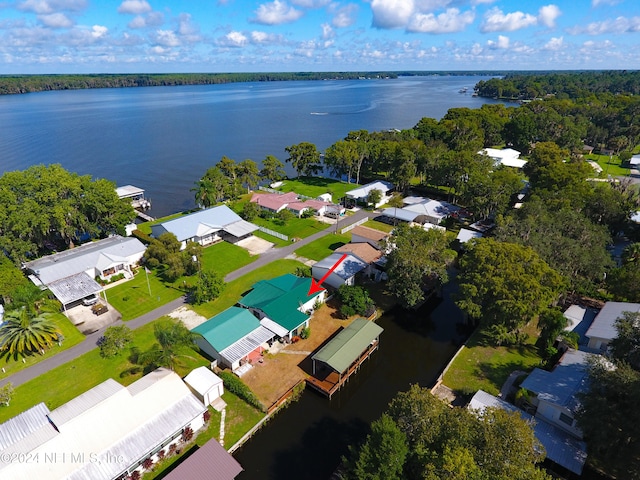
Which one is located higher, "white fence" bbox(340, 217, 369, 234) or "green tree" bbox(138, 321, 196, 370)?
"green tree" bbox(138, 321, 196, 370)

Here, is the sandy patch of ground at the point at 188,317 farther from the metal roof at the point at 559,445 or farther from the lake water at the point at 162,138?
the lake water at the point at 162,138

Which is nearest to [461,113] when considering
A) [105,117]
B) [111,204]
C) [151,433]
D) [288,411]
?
[111,204]

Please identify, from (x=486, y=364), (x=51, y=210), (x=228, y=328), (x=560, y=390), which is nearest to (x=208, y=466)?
(x=228, y=328)

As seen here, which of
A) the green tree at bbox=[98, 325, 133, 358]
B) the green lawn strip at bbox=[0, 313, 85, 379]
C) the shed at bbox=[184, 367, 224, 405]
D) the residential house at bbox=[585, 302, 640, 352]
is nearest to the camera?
the shed at bbox=[184, 367, 224, 405]

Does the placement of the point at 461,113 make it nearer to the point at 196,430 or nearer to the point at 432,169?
the point at 432,169

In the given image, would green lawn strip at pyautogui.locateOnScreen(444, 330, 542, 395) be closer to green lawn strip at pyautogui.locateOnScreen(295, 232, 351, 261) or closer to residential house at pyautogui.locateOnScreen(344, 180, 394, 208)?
green lawn strip at pyautogui.locateOnScreen(295, 232, 351, 261)

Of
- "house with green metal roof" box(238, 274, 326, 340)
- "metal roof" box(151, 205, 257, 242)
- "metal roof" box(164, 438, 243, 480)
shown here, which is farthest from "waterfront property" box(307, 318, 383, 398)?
"metal roof" box(151, 205, 257, 242)

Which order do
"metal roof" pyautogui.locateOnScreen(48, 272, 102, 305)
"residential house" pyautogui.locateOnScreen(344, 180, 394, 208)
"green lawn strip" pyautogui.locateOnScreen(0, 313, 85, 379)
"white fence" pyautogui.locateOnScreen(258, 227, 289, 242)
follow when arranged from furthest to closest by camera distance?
"residential house" pyautogui.locateOnScreen(344, 180, 394, 208), "white fence" pyautogui.locateOnScreen(258, 227, 289, 242), "metal roof" pyautogui.locateOnScreen(48, 272, 102, 305), "green lawn strip" pyautogui.locateOnScreen(0, 313, 85, 379)

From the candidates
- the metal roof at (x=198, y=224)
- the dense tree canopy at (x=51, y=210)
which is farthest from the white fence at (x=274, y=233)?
the dense tree canopy at (x=51, y=210)
